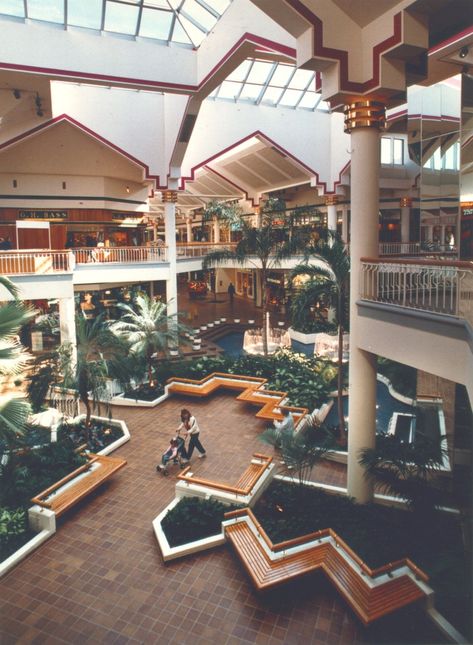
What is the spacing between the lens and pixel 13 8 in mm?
10906

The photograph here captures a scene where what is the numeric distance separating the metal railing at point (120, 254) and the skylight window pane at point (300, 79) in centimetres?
792

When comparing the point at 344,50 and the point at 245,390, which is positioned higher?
the point at 344,50

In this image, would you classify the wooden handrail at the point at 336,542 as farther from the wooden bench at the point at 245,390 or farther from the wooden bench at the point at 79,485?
the wooden bench at the point at 245,390

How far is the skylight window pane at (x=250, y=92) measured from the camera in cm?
1767

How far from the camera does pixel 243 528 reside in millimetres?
6488

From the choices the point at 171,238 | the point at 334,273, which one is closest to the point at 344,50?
the point at 334,273

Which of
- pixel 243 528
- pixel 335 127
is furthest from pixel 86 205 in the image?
pixel 243 528

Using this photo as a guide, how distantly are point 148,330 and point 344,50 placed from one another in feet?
27.8

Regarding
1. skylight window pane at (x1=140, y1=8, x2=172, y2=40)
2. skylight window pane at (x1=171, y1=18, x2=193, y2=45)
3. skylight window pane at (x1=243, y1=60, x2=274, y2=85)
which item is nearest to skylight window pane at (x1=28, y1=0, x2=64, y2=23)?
skylight window pane at (x1=140, y1=8, x2=172, y2=40)

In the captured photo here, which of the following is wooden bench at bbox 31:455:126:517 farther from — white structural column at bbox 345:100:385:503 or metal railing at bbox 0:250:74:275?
metal railing at bbox 0:250:74:275

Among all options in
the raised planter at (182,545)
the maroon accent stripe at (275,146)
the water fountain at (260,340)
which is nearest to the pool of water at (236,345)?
the water fountain at (260,340)

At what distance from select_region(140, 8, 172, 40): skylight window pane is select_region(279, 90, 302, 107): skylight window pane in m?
6.99

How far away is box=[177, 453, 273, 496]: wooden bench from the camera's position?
23.9ft

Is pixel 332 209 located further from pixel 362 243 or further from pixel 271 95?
pixel 362 243
